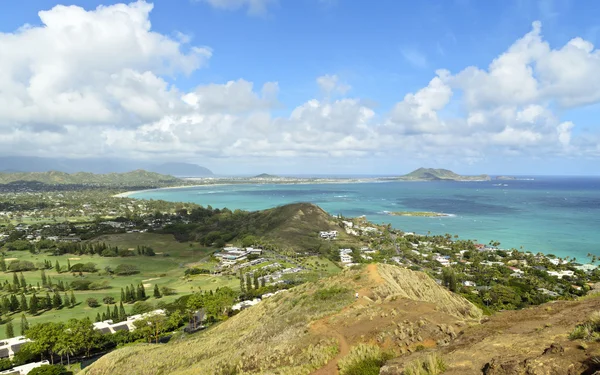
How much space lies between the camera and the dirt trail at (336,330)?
16.5 meters

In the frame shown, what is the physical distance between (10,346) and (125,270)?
→ 43315 mm

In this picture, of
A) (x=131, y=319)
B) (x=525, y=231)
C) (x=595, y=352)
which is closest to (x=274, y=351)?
(x=595, y=352)

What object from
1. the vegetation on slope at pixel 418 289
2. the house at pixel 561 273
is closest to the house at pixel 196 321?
the vegetation on slope at pixel 418 289

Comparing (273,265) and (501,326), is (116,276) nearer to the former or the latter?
(273,265)

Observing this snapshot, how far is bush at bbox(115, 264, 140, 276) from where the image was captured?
8756 cm

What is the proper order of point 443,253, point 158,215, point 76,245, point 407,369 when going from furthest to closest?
1. point 158,215
2. point 76,245
3. point 443,253
4. point 407,369

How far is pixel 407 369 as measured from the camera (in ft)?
37.4

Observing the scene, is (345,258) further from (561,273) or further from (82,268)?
(82,268)

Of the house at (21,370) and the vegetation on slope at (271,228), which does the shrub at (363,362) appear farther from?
the vegetation on slope at (271,228)

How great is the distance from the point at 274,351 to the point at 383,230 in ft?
386

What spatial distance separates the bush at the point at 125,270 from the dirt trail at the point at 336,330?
3064 inches

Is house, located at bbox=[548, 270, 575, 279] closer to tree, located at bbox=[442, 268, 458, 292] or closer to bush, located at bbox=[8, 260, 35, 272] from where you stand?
tree, located at bbox=[442, 268, 458, 292]

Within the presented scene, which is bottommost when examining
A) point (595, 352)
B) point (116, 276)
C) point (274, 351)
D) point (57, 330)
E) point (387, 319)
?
point (116, 276)

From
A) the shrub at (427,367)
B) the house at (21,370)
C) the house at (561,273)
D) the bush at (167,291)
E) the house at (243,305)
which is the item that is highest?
the shrub at (427,367)
